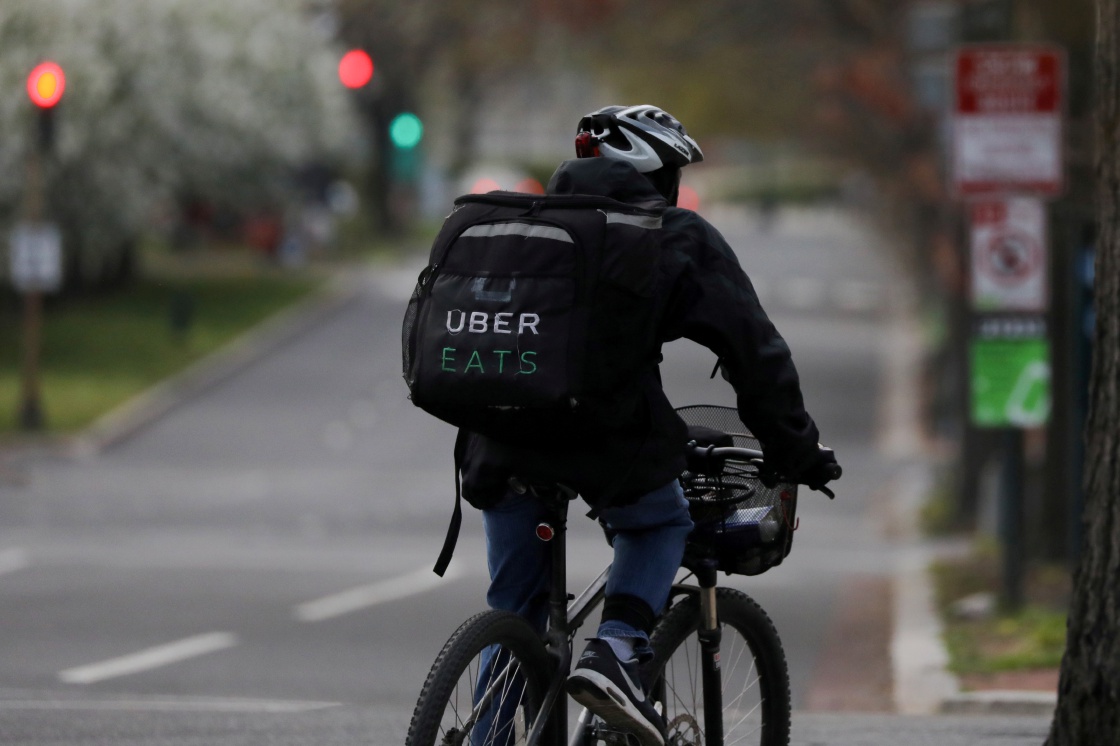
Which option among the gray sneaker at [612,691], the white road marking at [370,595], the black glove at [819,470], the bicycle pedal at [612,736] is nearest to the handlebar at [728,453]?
the black glove at [819,470]

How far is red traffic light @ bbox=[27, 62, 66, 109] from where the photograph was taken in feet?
70.8

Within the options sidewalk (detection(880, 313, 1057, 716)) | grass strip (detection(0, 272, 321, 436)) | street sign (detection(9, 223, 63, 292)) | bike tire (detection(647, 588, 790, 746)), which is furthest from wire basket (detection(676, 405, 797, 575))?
grass strip (detection(0, 272, 321, 436))

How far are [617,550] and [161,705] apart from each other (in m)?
3.45

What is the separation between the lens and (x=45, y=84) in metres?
21.6

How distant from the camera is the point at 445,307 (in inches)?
172

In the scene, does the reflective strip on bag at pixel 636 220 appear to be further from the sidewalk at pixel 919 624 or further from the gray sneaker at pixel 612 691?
the sidewalk at pixel 919 624

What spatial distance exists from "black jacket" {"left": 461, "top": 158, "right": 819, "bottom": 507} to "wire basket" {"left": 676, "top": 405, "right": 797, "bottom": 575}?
295 millimetres

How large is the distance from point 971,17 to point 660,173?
396 inches

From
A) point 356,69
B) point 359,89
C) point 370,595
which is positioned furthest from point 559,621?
point 359,89

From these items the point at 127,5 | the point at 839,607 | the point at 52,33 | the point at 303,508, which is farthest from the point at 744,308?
the point at 127,5

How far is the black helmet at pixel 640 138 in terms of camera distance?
454 cm

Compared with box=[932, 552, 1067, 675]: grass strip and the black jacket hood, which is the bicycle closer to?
the black jacket hood

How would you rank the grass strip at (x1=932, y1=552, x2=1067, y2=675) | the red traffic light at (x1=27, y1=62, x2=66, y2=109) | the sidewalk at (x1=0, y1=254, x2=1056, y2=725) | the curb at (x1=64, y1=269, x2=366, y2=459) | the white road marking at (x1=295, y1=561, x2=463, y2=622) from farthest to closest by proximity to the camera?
the curb at (x1=64, y1=269, x2=366, y2=459) < the red traffic light at (x1=27, y1=62, x2=66, y2=109) < the white road marking at (x1=295, y1=561, x2=463, y2=622) < the grass strip at (x1=932, y1=552, x2=1067, y2=675) < the sidewalk at (x1=0, y1=254, x2=1056, y2=725)

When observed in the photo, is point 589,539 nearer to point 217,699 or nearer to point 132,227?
point 217,699
